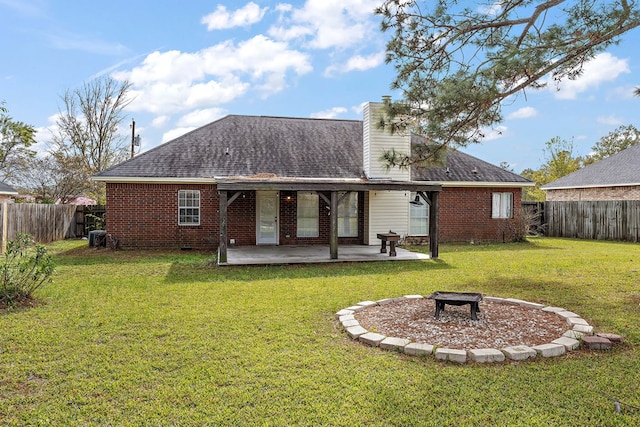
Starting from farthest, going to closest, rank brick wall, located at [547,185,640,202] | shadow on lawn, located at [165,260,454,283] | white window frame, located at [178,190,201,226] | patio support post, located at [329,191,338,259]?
brick wall, located at [547,185,640,202] → white window frame, located at [178,190,201,226] → patio support post, located at [329,191,338,259] → shadow on lawn, located at [165,260,454,283]

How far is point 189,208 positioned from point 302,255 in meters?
4.80

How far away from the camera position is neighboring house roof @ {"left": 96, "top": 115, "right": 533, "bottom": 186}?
578 inches

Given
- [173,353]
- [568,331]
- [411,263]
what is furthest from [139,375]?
[411,263]

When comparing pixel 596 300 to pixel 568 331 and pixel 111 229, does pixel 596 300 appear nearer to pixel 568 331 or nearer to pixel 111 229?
pixel 568 331

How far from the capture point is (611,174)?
21797 mm

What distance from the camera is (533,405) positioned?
11.4 ft

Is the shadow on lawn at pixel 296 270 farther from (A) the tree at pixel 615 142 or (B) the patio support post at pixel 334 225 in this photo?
(A) the tree at pixel 615 142

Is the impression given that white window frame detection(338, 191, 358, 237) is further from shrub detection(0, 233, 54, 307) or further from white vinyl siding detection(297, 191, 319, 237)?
shrub detection(0, 233, 54, 307)

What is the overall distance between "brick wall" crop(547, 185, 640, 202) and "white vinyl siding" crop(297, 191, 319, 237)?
50.2 ft

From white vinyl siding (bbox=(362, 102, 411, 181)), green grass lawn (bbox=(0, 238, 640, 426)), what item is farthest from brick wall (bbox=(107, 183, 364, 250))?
green grass lawn (bbox=(0, 238, 640, 426))

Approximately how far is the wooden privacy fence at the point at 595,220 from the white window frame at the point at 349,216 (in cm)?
1076

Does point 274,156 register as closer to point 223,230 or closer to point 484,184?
point 223,230

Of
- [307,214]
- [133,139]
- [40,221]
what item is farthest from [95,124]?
[307,214]

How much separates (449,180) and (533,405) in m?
13.7
